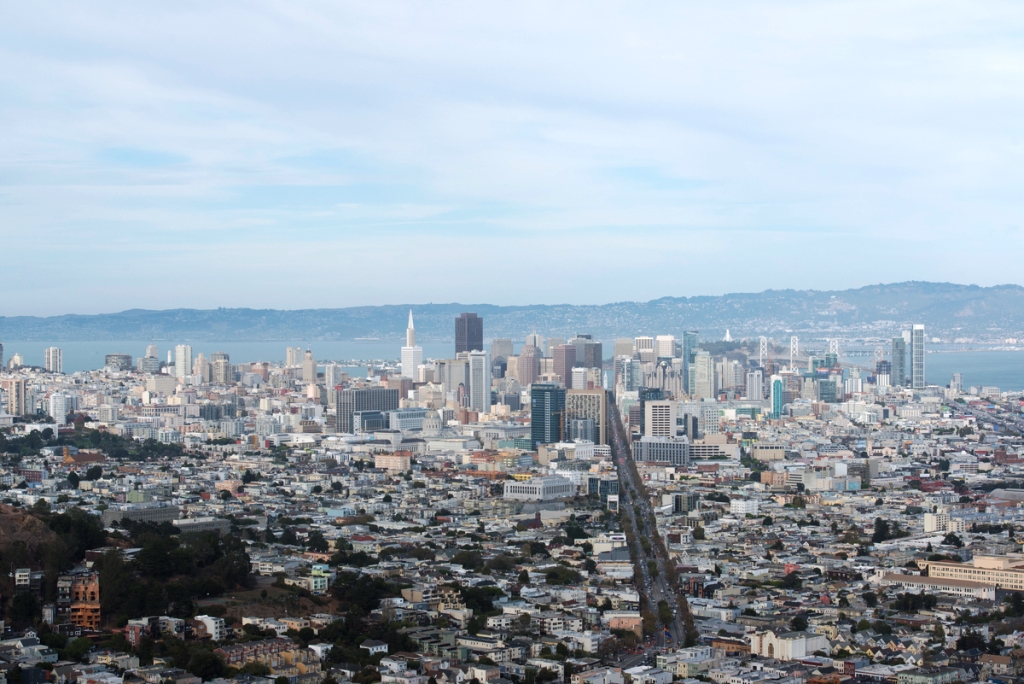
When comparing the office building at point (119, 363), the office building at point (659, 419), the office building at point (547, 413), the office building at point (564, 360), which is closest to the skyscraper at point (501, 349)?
the office building at point (564, 360)

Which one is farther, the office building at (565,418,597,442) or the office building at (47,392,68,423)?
the office building at (47,392,68,423)

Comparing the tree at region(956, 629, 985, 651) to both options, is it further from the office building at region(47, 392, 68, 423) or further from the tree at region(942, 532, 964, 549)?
the office building at region(47, 392, 68, 423)

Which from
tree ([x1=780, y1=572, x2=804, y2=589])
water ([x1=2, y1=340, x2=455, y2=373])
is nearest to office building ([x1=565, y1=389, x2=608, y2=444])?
tree ([x1=780, y1=572, x2=804, y2=589])

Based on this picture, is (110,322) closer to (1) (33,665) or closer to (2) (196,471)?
(2) (196,471)

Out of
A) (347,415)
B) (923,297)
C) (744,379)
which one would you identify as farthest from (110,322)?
(347,415)

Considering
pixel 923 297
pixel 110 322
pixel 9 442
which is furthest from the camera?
pixel 110 322

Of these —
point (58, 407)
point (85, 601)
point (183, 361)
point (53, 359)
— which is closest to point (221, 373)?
point (183, 361)
